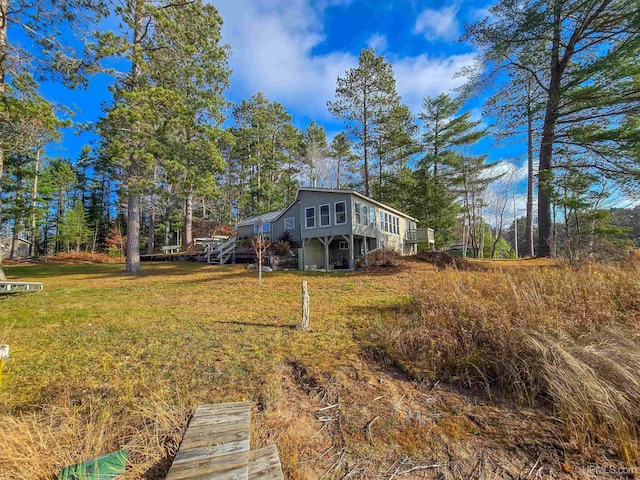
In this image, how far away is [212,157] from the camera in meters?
12.2

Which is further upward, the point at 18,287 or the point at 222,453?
the point at 18,287

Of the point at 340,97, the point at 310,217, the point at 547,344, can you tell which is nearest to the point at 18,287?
the point at 547,344

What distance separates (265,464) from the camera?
5.80 feet

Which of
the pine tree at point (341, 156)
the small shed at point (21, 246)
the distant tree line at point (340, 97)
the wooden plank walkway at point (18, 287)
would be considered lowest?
the wooden plank walkway at point (18, 287)

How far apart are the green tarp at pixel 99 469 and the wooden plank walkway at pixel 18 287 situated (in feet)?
27.3

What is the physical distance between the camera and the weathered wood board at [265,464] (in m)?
1.67

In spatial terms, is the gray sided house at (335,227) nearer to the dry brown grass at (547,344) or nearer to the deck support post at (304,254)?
the deck support post at (304,254)

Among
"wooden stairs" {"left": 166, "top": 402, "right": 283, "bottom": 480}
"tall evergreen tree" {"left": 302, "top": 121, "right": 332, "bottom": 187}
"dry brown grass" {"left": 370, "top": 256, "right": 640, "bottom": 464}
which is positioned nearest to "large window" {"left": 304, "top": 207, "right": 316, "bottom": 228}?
"dry brown grass" {"left": 370, "top": 256, "right": 640, "bottom": 464}

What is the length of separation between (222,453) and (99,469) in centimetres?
76

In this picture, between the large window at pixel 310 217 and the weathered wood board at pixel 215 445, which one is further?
the large window at pixel 310 217

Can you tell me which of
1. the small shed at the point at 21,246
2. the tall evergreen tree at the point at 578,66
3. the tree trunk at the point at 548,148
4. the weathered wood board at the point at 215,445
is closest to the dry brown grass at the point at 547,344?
the weathered wood board at the point at 215,445

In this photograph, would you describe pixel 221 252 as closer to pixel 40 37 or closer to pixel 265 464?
pixel 40 37

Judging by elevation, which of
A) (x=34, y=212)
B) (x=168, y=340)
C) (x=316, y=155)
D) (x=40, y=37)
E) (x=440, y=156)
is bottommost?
(x=168, y=340)

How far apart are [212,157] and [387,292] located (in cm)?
994
